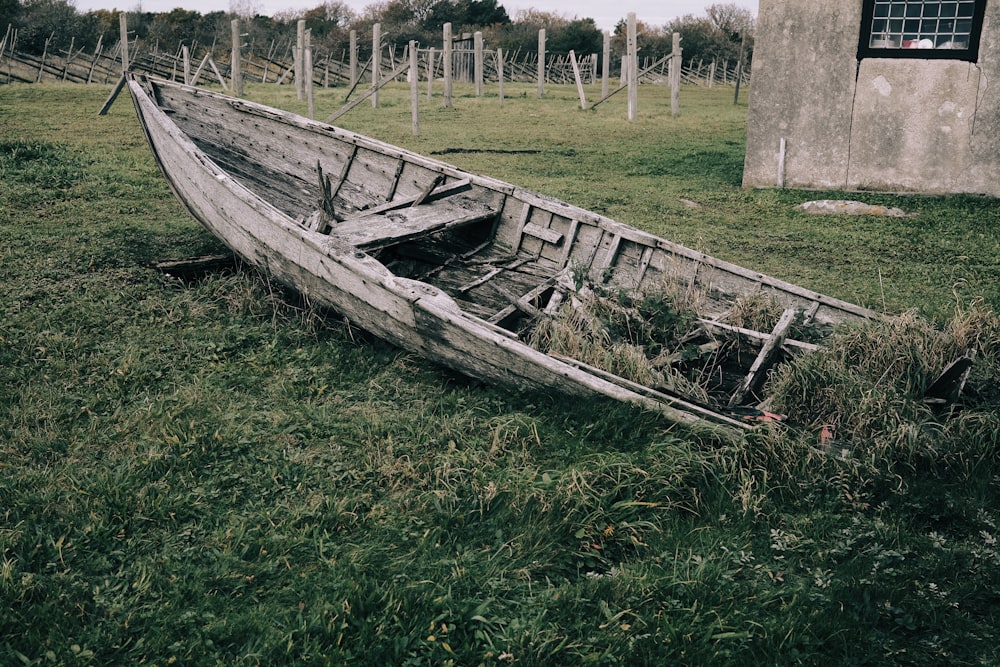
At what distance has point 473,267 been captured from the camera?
6.10 m

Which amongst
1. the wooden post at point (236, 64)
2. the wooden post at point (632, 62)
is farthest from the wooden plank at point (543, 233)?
the wooden post at point (236, 64)

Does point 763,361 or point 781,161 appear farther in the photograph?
point 781,161

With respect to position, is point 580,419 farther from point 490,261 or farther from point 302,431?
point 490,261

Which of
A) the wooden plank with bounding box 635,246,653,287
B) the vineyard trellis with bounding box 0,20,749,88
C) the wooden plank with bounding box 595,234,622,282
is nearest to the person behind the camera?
the wooden plank with bounding box 635,246,653,287

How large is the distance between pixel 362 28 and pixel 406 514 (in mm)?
46373

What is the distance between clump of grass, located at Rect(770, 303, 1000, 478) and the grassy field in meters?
0.03

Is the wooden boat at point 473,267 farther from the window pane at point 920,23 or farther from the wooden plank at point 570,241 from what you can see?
the window pane at point 920,23

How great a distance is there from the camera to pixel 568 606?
3096 millimetres

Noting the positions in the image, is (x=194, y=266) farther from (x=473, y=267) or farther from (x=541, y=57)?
(x=541, y=57)

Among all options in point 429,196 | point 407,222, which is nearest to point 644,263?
point 407,222

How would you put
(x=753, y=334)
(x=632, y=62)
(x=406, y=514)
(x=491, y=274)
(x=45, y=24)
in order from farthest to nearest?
(x=45, y=24)
(x=632, y=62)
(x=491, y=274)
(x=753, y=334)
(x=406, y=514)

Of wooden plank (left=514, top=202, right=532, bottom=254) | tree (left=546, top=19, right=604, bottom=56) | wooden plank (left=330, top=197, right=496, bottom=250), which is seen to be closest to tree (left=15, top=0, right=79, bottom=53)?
tree (left=546, top=19, right=604, bottom=56)

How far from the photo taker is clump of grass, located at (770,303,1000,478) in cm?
389

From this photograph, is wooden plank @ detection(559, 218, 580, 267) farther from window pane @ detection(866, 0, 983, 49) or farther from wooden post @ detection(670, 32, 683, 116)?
wooden post @ detection(670, 32, 683, 116)
